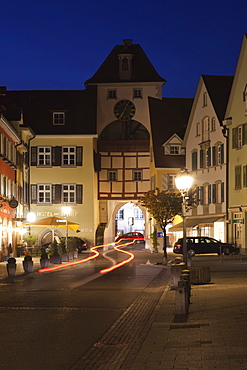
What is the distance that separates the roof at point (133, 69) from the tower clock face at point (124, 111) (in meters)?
2.52

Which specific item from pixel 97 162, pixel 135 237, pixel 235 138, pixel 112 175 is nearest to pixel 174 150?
pixel 112 175

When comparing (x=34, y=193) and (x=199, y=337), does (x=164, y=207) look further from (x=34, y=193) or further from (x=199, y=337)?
(x=199, y=337)

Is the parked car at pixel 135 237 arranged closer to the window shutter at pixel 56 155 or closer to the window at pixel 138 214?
the window shutter at pixel 56 155

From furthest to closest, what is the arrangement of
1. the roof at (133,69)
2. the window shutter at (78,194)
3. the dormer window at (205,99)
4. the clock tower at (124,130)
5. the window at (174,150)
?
the roof at (133,69) → the clock tower at (124,130) → the window shutter at (78,194) → the window at (174,150) → the dormer window at (205,99)

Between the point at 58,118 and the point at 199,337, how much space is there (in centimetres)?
6199

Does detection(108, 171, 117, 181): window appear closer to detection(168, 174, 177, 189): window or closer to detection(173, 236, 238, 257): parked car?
detection(168, 174, 177, 189): window

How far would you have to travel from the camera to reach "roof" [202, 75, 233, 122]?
61250 mm

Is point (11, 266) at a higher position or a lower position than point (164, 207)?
lower

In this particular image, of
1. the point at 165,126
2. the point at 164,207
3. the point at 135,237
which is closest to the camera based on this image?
the point at 164,207

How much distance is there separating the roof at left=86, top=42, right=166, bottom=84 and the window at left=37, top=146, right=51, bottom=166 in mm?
8880

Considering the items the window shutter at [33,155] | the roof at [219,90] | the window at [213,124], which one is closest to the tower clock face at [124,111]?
the window shutter at [33,155]

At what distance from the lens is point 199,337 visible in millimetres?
11758

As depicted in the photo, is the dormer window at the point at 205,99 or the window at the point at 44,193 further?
the window at the point at 44,193

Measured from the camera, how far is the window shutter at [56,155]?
71.4 m
